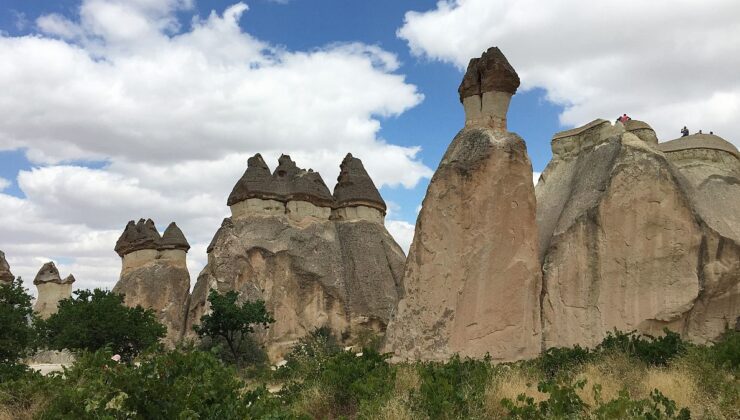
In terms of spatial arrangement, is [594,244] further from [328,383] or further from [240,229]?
[240,229]

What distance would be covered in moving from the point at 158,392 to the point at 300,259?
17637mm

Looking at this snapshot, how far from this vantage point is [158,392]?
5.16 m

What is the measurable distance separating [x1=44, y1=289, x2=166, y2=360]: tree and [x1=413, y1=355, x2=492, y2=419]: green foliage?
419 inches

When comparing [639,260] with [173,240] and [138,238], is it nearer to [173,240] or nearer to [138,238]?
[173,240]

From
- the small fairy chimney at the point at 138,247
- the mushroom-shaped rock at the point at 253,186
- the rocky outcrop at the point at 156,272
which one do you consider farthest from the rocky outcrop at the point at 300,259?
the small fairy chimney at the point at 138,247

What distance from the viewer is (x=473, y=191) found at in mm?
11047

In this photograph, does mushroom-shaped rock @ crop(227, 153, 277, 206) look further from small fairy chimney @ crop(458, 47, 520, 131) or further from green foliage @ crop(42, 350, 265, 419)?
green foliage @ crop(42, 350, 265, 419)

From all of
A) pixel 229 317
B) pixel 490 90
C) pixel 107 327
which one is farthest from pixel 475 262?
pixel 107 327

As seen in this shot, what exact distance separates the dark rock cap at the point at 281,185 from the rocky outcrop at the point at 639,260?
1421 cm

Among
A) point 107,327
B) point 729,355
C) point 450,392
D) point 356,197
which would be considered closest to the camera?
point 450,392

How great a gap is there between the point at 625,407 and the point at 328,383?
358cm

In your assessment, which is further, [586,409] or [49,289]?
[49,289]

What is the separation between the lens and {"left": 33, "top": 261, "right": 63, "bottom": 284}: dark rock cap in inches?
1206

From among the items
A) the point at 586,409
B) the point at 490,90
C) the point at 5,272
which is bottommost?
the point at 586,409
